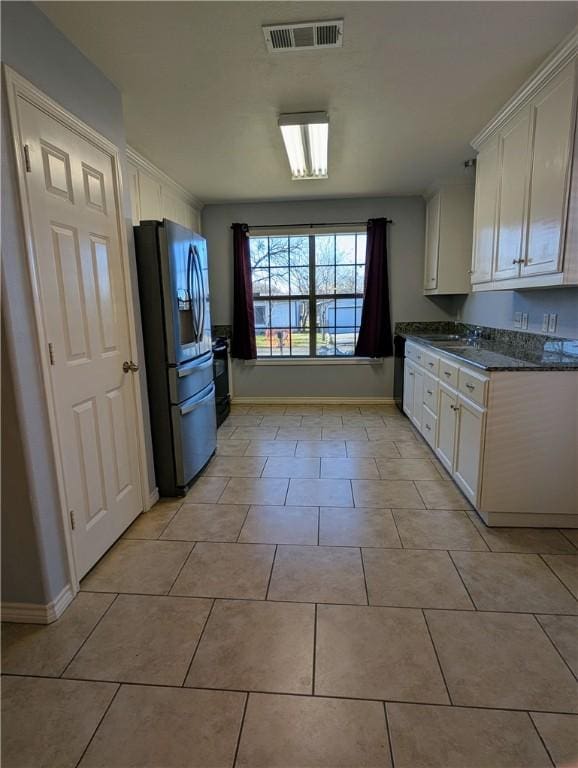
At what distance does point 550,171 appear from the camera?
2.15 metres

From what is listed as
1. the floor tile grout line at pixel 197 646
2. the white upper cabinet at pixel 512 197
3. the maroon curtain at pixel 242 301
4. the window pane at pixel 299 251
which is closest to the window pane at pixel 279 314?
the maroon curtain at pixel 242 301

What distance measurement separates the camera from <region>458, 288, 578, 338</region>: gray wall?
2531 mm

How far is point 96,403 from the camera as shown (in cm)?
207

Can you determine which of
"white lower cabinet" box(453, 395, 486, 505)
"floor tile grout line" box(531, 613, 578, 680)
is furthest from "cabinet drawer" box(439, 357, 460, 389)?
"floor tile grout line" box(531, 613, 578, 680)

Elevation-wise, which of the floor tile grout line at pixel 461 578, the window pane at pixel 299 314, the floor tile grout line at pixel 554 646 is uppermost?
the window pane at pixel 299 314

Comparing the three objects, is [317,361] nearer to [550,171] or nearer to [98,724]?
[550,171]

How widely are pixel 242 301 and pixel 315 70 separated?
118 inches

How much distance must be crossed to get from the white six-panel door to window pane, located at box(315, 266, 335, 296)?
3.11 m

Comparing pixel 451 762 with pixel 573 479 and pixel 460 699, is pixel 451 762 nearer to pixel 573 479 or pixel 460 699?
pixel 460 699

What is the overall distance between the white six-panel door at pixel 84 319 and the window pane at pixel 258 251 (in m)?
2.94

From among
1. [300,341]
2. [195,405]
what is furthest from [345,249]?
[195,405]

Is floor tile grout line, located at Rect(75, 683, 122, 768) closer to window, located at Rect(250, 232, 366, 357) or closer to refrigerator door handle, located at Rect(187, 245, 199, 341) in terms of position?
refrigerator door handle, located at Rect(187, 245, 199, 341)

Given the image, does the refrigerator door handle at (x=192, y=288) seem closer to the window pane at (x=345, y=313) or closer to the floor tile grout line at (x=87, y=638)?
the floor tile grout line at (x=87, y=638)

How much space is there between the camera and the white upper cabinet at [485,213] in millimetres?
2826
